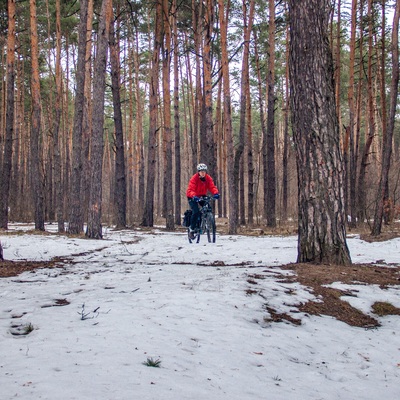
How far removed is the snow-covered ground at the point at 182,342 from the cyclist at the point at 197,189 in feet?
17.3

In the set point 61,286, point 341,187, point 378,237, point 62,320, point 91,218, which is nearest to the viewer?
point 62,320

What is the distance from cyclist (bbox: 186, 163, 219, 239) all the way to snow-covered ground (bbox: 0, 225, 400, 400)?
17.3 ft

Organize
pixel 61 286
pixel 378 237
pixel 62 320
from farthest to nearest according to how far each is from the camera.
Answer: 1. pixel 378 237
2. pixel 61 286
3. pixel 62 320

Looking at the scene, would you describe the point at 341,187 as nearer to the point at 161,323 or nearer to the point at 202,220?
the point at 161,323

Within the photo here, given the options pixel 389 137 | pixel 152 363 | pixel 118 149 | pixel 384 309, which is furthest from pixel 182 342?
pixel 118 149

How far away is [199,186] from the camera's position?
1024 cm

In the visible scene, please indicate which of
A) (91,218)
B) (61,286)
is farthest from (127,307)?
(91,218)

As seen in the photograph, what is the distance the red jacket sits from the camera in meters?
10.1

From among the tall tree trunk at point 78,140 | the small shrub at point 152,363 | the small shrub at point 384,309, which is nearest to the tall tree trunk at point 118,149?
the tall tree trunk at point 78,140

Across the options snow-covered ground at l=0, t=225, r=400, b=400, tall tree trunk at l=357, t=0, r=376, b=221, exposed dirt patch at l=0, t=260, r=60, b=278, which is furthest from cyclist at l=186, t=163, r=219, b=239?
tall tree trunk at l=357, t=0, r=376, b=221

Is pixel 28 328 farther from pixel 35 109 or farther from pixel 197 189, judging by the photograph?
pixel 35 109

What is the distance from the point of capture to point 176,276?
479cm

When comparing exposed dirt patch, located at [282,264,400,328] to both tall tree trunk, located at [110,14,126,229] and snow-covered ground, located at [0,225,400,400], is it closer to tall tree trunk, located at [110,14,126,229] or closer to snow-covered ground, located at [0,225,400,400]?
snow-covered ground, located at [0,225,400,400]

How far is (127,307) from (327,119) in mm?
3861
